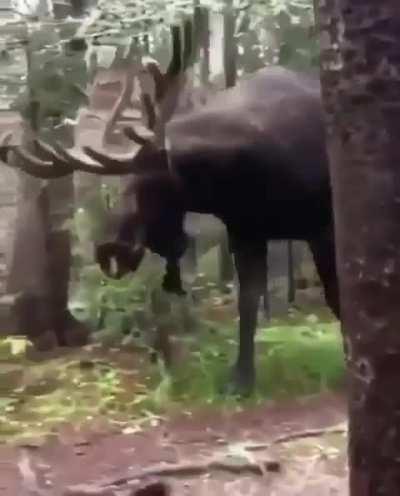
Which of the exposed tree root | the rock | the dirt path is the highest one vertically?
the rock

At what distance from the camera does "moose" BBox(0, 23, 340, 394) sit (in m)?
2.73

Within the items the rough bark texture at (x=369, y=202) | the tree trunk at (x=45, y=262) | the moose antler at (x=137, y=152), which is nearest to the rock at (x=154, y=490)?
the rough bark texture at (x=369, y=202)

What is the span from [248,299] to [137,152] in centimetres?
48

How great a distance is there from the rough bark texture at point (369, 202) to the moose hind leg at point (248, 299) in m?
1.75

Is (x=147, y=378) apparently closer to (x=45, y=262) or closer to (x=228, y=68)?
(x=45, y=262)

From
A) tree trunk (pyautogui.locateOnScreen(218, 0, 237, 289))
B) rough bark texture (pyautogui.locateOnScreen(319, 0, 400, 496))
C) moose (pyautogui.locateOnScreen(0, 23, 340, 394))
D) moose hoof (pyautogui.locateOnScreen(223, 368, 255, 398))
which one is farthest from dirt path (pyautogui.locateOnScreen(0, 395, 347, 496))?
rough bark texture (pyautogui.locateOnScreen(319, 0, 400, 496))

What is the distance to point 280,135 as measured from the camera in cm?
277

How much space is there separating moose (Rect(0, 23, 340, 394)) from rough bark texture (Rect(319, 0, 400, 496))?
63.2 inches

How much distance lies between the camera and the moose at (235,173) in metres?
2.73

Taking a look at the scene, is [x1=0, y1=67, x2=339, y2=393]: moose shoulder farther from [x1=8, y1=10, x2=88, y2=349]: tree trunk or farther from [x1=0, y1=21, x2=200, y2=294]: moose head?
[x1=8, y1=10, x2=88, y2=349]: tree trunk

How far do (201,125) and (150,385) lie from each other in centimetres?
68

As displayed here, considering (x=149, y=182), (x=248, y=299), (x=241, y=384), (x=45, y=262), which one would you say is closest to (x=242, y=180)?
(x=149, y=182)

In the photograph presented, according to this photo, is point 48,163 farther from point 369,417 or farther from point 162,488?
point 369,417

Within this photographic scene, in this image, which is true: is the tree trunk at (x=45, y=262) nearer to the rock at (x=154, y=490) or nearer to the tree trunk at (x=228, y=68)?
the tree trunk at (x=228, y=68)
